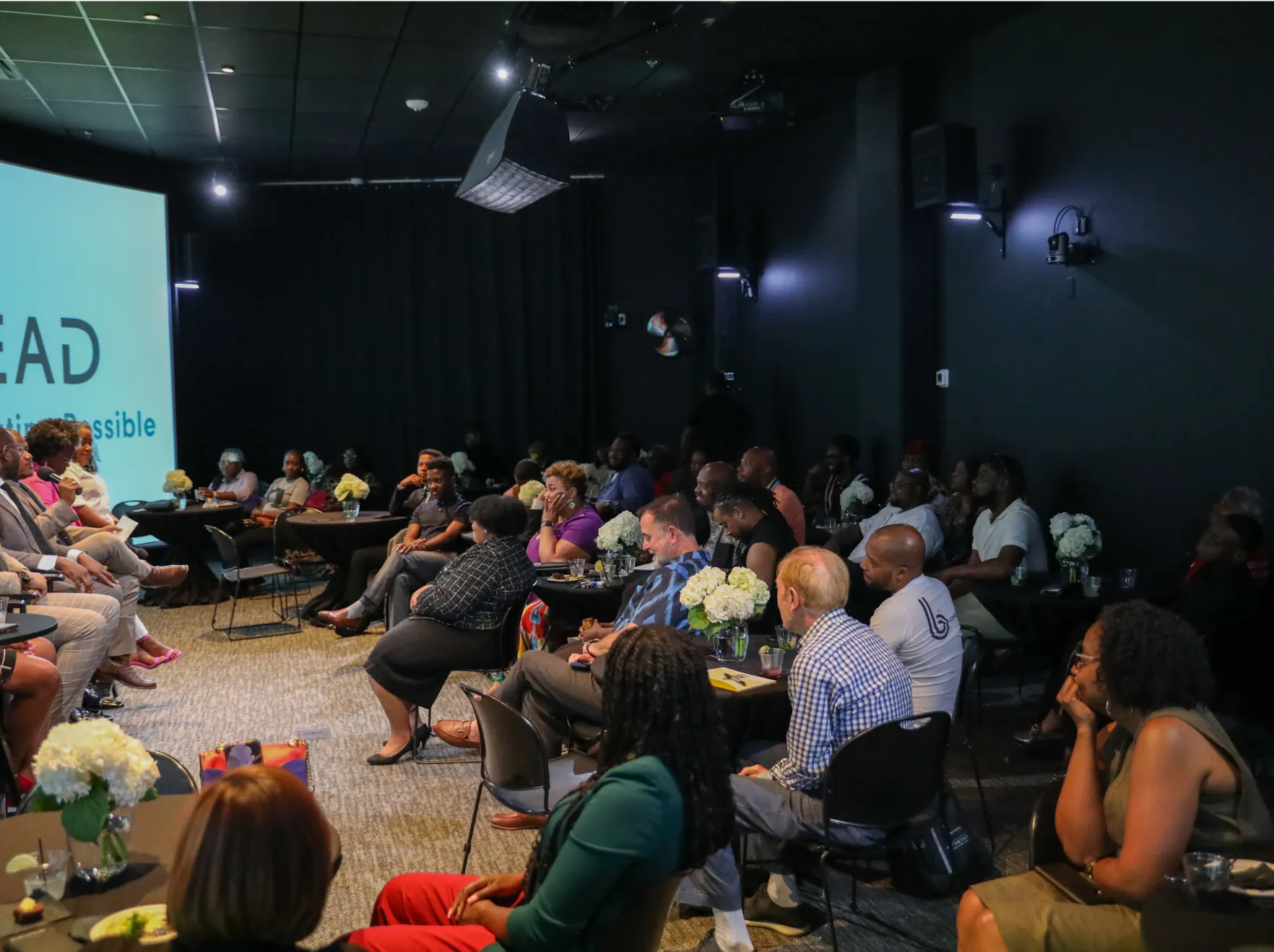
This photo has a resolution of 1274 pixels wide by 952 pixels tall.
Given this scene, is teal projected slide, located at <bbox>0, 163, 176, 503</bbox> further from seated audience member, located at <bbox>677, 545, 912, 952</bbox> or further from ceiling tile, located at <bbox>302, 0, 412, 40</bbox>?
seated audience member, located at <bbox>677, 545, 912, 952</bbox>

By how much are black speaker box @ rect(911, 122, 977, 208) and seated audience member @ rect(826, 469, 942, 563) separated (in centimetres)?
199

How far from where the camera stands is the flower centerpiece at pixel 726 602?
3812 mm

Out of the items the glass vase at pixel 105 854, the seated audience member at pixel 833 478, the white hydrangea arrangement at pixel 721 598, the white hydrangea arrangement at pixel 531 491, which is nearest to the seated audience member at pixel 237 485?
the white hydrangea arrangement at pixel 531 491

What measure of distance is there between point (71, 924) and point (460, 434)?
36.9ft

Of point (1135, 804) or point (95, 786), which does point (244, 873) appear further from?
point (1135, 804)

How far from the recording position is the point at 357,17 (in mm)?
6844

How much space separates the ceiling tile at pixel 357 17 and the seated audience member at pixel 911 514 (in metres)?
4.08

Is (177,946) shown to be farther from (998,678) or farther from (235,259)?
(235,259)

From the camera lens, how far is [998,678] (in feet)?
21.9

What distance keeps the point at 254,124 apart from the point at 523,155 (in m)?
4.56

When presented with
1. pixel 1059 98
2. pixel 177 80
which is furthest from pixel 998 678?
pixel 177 80

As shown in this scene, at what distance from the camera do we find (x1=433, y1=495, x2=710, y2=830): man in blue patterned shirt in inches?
161

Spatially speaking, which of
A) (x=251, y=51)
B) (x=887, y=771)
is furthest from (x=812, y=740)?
(x=251, y=51)

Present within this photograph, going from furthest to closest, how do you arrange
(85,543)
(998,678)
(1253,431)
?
(998,678) < (85,543) < (1253,431)
